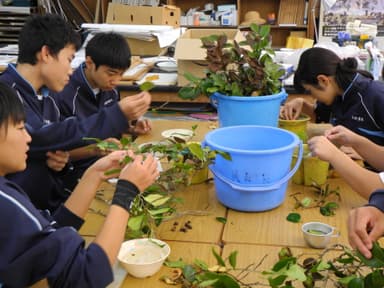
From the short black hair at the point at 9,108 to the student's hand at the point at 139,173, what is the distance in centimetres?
25

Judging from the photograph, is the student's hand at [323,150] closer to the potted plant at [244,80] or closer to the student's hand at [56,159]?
the potted plant at [244,80]

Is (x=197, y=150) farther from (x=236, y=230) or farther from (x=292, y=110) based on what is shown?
(x=292, y=110)

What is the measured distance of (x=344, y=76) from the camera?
1818 millimetres

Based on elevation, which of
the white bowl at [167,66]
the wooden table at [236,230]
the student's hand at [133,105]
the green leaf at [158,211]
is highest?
the student's hand at [133,105]

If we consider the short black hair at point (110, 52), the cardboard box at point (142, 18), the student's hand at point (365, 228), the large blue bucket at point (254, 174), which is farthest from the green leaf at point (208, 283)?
the cardboard box at point (142, 18)

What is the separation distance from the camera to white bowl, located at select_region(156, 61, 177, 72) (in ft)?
9.59

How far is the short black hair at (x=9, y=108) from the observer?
3.19 ft

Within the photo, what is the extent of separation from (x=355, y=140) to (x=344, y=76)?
0.38m

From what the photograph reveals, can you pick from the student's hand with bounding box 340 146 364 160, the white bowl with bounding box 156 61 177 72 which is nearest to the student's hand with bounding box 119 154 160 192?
the student's hand with bounding box 340 146 364 160

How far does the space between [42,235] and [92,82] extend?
4.02ft

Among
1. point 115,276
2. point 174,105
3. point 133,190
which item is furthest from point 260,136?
point 174,105

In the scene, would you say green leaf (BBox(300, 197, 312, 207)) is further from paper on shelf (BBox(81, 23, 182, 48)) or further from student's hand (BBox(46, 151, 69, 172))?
paper on shelf (BBox(81, 23, 182, 48))

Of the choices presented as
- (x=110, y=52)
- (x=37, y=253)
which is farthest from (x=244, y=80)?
(x=37, y=253)

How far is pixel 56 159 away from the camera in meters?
1.62
